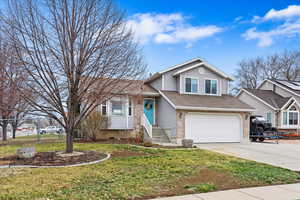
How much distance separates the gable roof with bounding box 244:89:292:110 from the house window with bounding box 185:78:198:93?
11.5m

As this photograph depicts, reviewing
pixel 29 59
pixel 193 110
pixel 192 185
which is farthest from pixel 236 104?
pixel 29 59

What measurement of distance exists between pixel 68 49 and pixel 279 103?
24.3 m

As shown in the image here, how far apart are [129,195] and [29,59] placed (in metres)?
6.72

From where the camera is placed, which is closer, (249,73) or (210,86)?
(210,86)

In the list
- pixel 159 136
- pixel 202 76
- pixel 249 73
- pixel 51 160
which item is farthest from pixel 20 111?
pixel 249 73

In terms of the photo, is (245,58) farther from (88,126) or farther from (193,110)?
(88,126)

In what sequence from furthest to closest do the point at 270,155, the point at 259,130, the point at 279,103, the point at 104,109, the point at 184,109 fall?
the point at 279,103 → the point at 259,130 → the point at 104,109 → the point at 184,109 → the point at 270,155

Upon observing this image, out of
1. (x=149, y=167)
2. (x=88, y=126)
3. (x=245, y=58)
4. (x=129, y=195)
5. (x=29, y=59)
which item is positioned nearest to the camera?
(x=129, y=195)

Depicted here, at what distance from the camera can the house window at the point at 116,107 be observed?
16.7 metres

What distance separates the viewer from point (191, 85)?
18594mm

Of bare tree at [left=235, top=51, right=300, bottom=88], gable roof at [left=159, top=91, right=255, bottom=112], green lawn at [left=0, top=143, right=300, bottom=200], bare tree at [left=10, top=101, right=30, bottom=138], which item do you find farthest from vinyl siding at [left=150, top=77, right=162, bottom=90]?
bare tree at [left=235, top=51, right=300, bottom=88]

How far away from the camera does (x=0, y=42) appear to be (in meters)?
9.72

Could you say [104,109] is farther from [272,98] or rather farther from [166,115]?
[272,98]

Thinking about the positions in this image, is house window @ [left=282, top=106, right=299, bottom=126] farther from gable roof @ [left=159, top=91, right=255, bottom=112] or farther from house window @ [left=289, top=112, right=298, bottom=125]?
gable roof @ [left=159, top=91, right=255, bottom=112]
